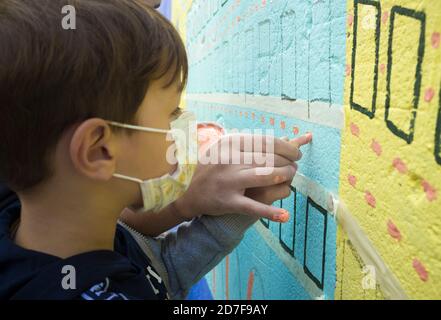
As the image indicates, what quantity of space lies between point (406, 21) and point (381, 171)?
0.21m

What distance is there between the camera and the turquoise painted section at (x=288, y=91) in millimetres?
834

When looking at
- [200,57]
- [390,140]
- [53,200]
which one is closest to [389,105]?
[390,140]

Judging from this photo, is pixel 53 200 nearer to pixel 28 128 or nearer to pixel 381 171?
pixel 28 128

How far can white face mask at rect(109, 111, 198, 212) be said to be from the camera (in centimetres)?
78

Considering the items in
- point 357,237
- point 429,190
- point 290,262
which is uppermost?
point 429,190

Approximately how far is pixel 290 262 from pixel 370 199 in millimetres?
374

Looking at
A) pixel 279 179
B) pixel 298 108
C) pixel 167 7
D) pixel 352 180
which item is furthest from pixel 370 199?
pixel 167 7

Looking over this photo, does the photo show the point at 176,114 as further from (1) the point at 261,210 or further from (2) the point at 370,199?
(2) the point at 370,199

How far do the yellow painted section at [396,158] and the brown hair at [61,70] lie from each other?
1.07ft

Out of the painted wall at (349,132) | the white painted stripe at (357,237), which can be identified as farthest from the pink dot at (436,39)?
the white painted stripe at (357,237)

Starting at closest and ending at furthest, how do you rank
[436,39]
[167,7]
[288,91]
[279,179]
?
[436,39] < [279,179] < [288,91] < [167,7]

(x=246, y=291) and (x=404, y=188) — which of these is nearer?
(x=404, y=188)

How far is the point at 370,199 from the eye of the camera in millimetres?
714

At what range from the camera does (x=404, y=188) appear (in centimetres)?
62
